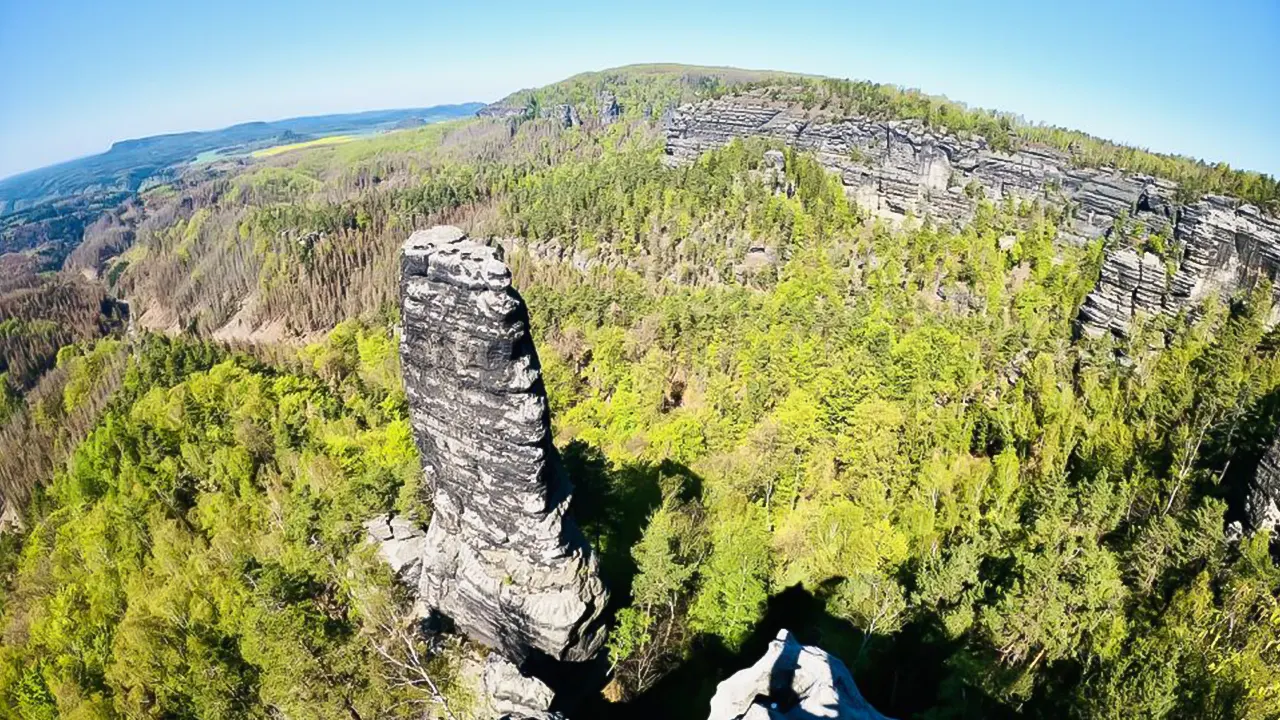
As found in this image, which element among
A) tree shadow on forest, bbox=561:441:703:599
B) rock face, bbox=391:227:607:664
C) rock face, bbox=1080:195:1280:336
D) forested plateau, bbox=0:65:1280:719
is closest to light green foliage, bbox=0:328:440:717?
forested plateau, bbox=0:65:1280:719

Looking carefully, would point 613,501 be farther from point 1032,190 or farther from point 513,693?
point 1032,190

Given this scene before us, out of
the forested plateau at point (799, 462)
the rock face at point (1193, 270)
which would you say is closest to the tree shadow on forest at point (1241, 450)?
the forested plateau at point (799, 462)

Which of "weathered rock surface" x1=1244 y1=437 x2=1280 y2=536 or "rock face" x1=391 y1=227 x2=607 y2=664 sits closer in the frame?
"rock face" x1=391 y1=227 x2=607 y2=664

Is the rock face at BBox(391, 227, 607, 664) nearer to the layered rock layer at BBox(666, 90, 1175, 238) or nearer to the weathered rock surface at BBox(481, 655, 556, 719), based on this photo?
the weathered rock surface at BBox(481, 655, 556, 719)

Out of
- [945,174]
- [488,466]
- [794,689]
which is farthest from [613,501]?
[945,174]

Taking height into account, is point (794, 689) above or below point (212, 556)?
above

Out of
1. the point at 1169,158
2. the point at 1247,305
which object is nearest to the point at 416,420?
the point at 1247,305

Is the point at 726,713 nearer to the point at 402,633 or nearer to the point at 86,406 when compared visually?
the point at 402,633
